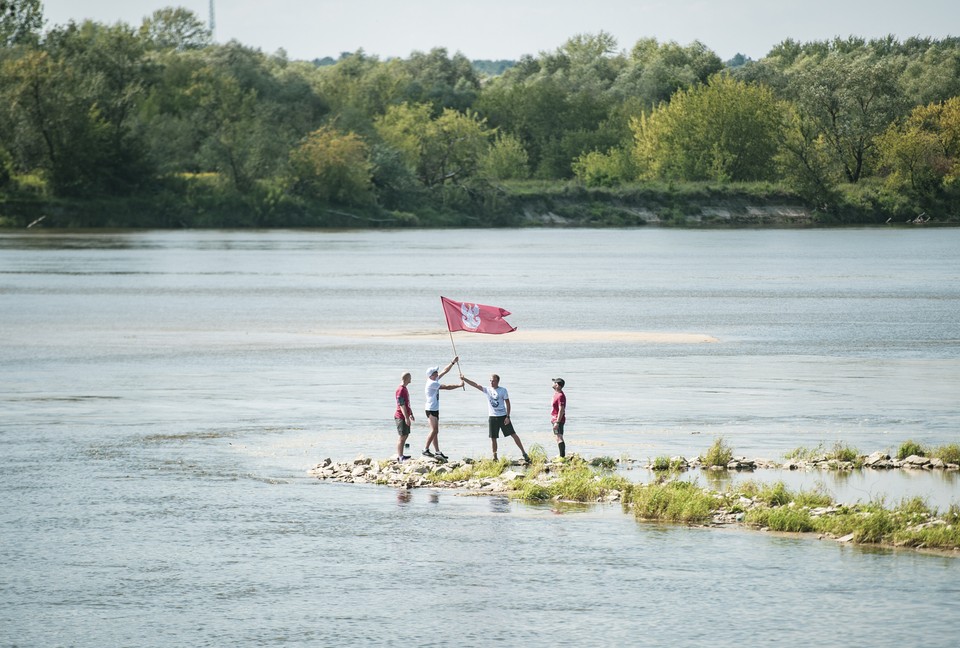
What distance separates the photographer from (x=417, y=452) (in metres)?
34.8

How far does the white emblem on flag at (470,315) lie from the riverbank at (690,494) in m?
3.42

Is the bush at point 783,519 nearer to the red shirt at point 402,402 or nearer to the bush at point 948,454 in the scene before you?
the bush at point 948,454

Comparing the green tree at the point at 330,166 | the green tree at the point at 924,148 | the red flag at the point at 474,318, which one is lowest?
the red flag at the point at 474,318

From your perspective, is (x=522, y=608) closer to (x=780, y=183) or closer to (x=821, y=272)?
(x=821, y=272)

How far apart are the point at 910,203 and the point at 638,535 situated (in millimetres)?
163463

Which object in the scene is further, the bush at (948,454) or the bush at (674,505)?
the bush at (948,454)

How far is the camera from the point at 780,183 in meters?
186

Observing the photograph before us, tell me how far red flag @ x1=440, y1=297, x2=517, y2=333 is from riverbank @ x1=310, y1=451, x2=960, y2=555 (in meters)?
3.37

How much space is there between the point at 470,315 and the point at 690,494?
8.00 m

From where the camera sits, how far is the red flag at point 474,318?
1367 inches

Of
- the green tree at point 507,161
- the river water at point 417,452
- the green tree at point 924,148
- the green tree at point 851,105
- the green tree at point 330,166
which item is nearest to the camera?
the river water at point 417,452

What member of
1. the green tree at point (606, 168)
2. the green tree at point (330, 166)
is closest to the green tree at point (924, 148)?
the green tree at point (606, 168)

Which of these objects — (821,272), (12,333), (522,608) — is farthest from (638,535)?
(821,272)

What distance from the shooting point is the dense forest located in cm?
15888
